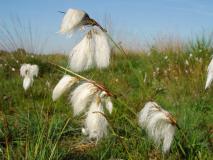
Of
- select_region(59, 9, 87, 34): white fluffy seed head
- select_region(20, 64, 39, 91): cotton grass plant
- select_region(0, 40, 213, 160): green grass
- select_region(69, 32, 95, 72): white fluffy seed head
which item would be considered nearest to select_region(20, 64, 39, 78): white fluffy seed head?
select_region(20, 64, 39, 91): cotton grass plant

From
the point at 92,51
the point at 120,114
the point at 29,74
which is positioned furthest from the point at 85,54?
the point at 29,74

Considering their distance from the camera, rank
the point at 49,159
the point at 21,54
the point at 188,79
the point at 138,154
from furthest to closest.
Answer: the point at 21,54
the point at 188,79
the point at 138,154
the point at 49,159

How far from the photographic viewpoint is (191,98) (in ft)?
19.1

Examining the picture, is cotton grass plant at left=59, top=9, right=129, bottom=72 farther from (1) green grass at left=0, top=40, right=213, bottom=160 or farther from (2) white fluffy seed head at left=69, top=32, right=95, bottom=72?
(1) green grass at left=0, top=40, right=213, bottom=160

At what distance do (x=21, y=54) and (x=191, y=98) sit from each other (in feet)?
17.8

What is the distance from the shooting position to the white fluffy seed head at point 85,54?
238 cm

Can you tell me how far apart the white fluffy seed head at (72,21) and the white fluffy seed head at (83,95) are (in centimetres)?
31

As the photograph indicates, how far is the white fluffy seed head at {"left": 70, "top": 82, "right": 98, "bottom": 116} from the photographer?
2.37 meters

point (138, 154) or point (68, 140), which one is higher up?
point (138, 154)

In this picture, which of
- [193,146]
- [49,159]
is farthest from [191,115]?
[49,159]

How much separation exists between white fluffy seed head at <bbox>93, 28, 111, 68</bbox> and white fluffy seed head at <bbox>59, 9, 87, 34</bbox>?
148 mm

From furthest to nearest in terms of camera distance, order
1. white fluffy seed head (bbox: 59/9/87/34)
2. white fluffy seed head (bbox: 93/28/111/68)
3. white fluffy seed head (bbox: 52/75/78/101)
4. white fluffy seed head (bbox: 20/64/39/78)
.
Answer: white fluffy seed head (bbox: 20/64/39/78)
white fluffy seed head (bbox: 52/75/78/101)
white fluffy seed head (bbox: 93/28/111/68)
white fluffy seed head (bbox: 59/9/87/34)

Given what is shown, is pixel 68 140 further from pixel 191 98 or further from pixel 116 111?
pixel 191 98

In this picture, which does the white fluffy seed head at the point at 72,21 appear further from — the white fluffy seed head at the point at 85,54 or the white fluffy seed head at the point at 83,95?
the white fluffy seed head at the point at 83,95
